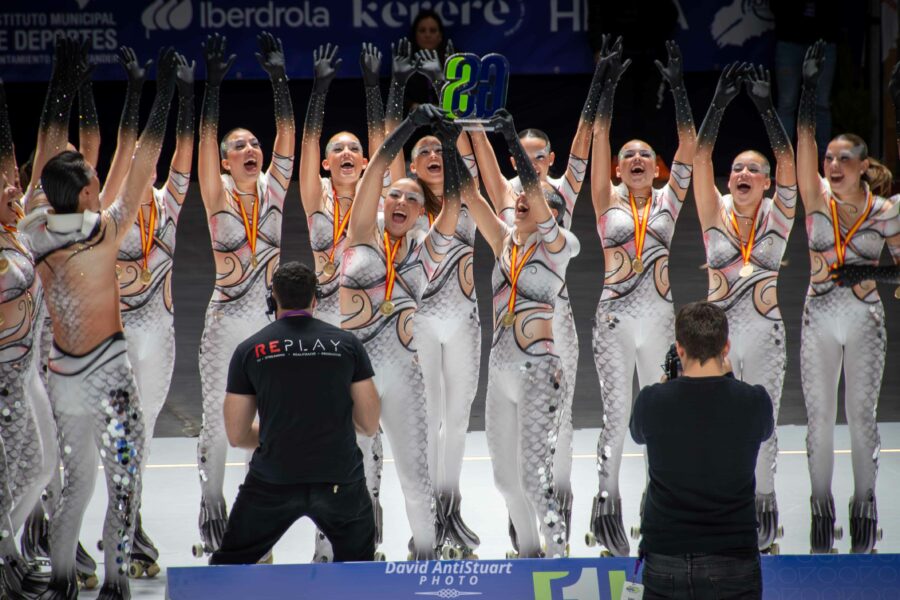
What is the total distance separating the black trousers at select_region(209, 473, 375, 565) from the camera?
509 cm

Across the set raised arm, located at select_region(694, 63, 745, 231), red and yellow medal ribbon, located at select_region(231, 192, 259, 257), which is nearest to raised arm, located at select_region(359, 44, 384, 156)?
red and yellow medal ribbon, located at select_region(231, 192, 259, 257)

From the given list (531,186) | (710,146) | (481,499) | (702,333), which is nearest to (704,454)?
(702,333)

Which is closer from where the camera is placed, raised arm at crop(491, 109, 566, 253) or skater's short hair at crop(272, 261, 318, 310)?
skater's short hair at crop(272, 261, 318, 310)

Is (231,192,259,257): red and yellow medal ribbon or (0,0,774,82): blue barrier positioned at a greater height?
(0,0,774,82): blue barrier

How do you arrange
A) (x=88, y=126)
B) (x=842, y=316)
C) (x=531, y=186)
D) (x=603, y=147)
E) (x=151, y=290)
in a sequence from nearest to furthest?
(x=531, y=186) < (x=842, y=316) < (x=151, y=290) < (x=603, y=147) < (x=88, y=126)

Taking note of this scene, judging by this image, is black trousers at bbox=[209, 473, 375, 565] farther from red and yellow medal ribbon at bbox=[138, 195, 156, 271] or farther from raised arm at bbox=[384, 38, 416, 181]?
raised arm at bbox=[384, 38, 416, 181]

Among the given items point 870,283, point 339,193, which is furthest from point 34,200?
point 870,283

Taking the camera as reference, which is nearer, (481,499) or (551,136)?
(481,499)

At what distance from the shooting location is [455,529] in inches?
275

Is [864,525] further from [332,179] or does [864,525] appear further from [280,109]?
[280,109]

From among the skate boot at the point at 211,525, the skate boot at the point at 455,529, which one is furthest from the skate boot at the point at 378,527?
the skate boot at the point at 211,525

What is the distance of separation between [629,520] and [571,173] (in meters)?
1.83

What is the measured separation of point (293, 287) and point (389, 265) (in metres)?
1.29

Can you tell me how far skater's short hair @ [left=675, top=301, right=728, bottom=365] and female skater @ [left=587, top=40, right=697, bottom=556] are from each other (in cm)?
222
